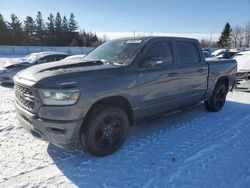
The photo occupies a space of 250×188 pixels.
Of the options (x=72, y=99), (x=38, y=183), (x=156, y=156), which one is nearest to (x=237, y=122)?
(x=156, y=156)

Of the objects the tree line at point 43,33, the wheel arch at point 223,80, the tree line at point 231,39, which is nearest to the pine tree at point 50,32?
the tree line at point 43,33

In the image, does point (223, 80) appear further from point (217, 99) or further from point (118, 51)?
point (118, 51)

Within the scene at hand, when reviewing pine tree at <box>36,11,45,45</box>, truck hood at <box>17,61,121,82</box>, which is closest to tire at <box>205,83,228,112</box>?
truck hood at <box>17,61,121,82</box>

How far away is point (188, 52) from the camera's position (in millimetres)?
5969

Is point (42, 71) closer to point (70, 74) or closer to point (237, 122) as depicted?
point (70, 74)

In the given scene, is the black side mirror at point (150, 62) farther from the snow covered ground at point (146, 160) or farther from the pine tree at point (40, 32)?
the pine tree at point (40, 32)

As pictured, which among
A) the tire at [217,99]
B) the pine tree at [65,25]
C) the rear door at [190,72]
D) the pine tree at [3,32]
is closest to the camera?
the rear door at [190,72]

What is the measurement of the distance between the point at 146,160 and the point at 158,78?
5.16 ft

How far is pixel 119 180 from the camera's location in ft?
11.9

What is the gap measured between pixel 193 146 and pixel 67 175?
7.55 feet

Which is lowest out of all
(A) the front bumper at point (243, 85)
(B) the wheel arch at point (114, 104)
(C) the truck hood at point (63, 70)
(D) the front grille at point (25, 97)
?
(A) the front bumper at point (243, 85)

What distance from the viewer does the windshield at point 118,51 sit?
4738 millimetres

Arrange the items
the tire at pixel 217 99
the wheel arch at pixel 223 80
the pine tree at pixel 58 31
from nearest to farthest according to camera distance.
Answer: the tire at pixel 217 99 < the wheel arch at pixel 223 80 < the pine tree at pixel 58 31

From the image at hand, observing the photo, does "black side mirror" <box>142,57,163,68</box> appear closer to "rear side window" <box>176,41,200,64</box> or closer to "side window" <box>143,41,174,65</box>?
"side window" <box>143,41,174,65</box>
